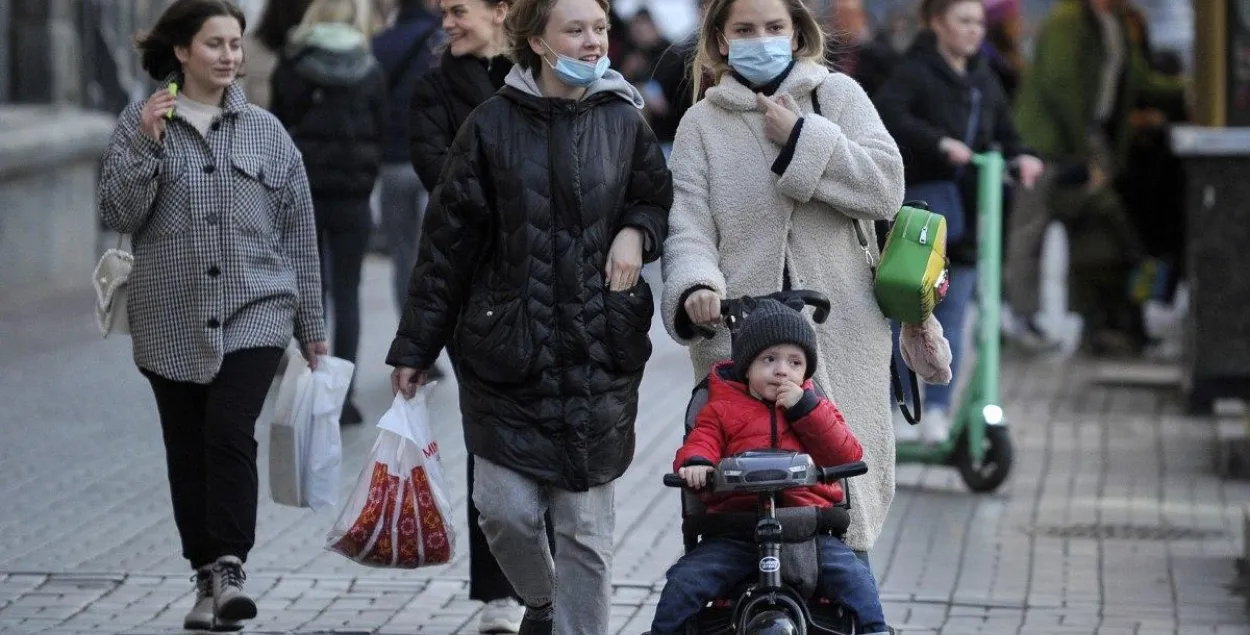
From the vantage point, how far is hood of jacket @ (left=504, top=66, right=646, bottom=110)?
532 cm

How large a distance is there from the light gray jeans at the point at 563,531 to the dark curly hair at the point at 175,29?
5.49 ft

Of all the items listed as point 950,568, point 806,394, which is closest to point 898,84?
point 950,568

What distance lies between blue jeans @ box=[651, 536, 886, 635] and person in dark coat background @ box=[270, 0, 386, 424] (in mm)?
4737

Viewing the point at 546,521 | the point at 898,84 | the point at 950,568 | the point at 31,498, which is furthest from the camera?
the point at 898,84

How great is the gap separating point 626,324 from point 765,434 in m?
0.46

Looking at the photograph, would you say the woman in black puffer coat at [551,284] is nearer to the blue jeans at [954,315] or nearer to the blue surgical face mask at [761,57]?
the blue surgical face mask at [761,57]

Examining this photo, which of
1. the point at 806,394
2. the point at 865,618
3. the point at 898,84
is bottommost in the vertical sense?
the point at 865,618

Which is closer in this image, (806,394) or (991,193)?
(806,394)

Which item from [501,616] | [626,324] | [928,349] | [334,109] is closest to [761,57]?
[626,324]

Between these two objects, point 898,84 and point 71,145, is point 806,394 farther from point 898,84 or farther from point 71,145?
point 71,145

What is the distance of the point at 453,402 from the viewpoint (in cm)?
1091

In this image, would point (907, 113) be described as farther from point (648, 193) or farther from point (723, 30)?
point (648, 193)

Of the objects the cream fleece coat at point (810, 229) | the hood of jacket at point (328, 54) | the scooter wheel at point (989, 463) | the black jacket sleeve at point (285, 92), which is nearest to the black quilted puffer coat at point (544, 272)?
the cream fleece coat at point (810, 229)

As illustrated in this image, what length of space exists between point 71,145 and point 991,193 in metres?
7.92
